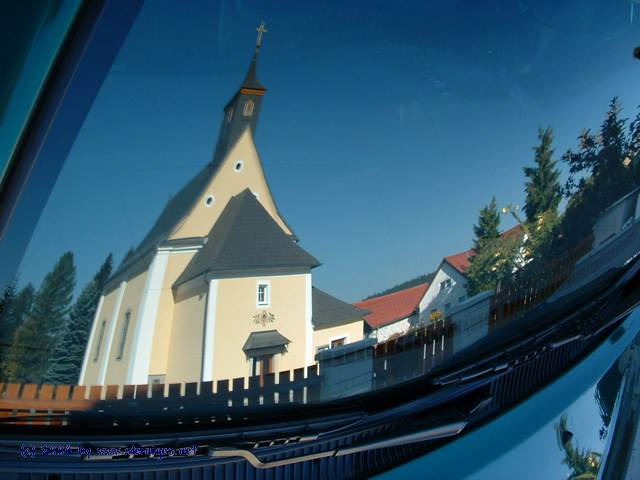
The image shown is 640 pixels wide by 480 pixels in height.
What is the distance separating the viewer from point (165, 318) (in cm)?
111

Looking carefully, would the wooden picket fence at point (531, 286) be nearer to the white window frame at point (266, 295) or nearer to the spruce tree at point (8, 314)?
the white window frame at point (266, 295)

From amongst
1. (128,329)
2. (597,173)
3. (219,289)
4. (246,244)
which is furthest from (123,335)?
(597,173)

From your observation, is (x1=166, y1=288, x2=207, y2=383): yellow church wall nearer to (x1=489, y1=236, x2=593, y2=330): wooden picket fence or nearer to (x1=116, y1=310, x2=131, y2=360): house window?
(x1=116, y1=310, x2=131, y2=360): house window

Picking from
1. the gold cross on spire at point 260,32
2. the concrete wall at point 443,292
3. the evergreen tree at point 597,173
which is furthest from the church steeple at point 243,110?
the evergreen tree at point 597,173

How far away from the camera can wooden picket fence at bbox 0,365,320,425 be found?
3.62ft

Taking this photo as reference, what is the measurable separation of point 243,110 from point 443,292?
2.44 feet

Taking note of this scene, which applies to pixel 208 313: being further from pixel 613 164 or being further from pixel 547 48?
pixel 613 164

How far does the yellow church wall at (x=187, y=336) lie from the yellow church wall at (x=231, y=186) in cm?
15

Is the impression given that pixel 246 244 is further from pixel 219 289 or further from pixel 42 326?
pixel 42 326

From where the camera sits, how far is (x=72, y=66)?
3.68ft

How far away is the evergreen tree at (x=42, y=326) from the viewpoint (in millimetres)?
1068

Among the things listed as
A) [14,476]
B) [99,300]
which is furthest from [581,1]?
[14,476]

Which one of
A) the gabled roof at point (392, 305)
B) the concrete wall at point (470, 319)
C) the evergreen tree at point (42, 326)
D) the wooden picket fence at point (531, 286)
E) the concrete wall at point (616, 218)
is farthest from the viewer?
the concrete wall at point (616, 218)

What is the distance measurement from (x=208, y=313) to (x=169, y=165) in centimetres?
33
